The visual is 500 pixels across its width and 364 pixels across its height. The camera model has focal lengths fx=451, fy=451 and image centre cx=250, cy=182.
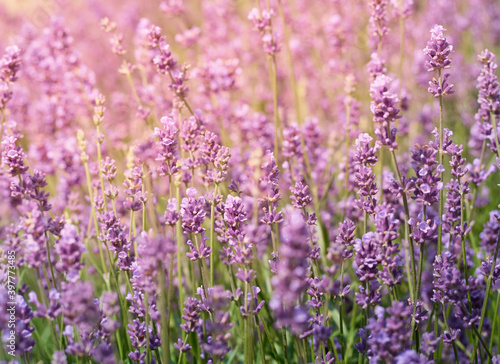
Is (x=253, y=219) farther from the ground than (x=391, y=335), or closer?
farther from the ground

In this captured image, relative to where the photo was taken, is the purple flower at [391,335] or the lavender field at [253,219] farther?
the lavender field at [253,219]

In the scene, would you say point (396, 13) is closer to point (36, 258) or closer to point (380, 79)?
point (380, 79)

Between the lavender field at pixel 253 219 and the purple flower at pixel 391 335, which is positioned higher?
the lavender field at pixel 253 219

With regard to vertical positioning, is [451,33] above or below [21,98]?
above

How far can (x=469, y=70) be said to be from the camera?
488cm

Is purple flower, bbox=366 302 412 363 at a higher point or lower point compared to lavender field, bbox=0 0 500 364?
lower

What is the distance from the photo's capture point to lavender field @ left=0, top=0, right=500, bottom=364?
61.9 inches

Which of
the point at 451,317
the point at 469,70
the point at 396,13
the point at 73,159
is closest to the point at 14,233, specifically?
the point at 73,159

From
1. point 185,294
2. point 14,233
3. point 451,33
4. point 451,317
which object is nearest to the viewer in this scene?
point 14,233

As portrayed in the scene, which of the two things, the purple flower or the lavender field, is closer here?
the purple flower

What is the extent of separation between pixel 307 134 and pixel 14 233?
193 cm

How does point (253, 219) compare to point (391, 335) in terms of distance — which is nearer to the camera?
point (391, 335)

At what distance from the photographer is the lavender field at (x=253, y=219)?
157 centimetres

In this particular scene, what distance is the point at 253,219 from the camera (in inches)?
67.4
